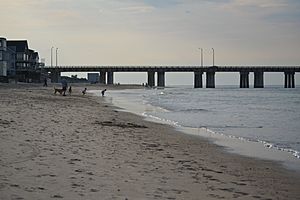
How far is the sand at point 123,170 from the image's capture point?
655 centimetres

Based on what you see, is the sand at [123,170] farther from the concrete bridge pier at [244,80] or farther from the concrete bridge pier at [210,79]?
the concrete bridge pier at [244,80]

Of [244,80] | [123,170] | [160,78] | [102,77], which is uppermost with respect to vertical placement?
[102,77]

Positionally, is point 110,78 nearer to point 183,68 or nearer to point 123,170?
point 183,68

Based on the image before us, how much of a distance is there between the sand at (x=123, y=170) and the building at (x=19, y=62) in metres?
72.5

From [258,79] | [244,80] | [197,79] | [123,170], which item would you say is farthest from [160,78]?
[123,170]

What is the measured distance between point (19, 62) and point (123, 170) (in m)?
92.7

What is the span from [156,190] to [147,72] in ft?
483

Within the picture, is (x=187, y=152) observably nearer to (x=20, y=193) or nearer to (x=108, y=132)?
(x=108, y=132)

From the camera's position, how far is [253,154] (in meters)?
12.0

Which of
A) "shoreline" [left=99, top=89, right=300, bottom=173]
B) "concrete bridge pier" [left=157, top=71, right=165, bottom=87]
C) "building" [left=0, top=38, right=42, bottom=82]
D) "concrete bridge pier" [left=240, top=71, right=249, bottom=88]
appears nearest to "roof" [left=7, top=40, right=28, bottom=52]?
"building" [left=0, top=38, right=42, bottom=82]

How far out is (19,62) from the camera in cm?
9619

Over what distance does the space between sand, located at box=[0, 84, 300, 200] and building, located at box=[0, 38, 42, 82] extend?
7248cm

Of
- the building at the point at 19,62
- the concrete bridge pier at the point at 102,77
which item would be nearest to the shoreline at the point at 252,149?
the building at the point at 19,62

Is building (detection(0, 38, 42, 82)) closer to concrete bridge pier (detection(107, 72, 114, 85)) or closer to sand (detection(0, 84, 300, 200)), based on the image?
concrete bridge pier (detection(107, 72, 114, 85))
